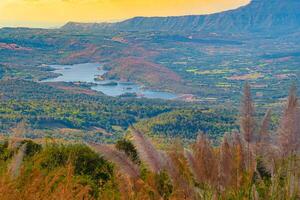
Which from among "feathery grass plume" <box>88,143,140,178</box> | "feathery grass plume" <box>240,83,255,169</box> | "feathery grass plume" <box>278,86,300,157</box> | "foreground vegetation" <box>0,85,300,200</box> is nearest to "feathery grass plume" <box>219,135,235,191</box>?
"foreground vegetation" <box>0,85,300,200</box>

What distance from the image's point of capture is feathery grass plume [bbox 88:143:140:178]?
12.1 ft

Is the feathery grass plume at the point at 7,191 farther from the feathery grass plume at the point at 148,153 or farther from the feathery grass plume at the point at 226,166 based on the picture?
the feathery grass plume at the point at 226,166

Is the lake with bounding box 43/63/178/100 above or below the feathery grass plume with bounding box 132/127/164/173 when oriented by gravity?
below

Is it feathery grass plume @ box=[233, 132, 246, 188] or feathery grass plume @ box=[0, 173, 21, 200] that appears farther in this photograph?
feathery grass plume @ box=[233, 132, 246, 188]

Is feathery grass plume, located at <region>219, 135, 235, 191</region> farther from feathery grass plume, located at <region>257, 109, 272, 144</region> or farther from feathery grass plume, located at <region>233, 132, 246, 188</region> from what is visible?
feathery grass plume, located at <region>257, 109, 272, 144</region>

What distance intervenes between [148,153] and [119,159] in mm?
215

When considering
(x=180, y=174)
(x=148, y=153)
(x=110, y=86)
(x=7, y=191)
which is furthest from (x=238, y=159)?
(x=110, y=86)

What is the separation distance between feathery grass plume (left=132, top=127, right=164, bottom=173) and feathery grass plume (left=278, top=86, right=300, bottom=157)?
2.81 feet

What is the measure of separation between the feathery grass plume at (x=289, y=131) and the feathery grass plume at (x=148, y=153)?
0.86m

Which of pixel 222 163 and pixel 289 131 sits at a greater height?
pixel 289 131

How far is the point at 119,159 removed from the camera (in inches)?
148

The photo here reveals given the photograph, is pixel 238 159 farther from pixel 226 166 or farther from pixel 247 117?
pixel 247 117

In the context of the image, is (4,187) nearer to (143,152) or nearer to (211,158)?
(143,152)

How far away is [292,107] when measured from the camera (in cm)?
375
